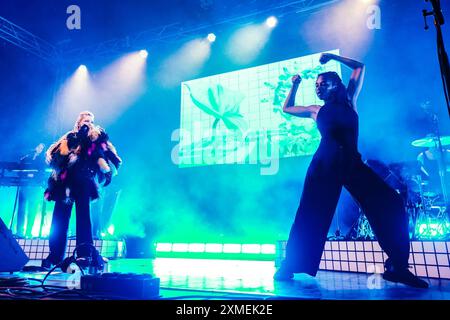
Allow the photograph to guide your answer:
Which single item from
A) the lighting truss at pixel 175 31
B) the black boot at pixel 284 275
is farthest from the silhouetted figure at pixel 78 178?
the lighting truss at pixel 175 31

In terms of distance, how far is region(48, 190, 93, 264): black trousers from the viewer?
9.73ft

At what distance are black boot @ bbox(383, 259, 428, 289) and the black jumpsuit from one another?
0.06 meters

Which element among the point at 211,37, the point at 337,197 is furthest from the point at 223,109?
the point at 337,197

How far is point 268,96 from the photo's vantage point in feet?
19.7

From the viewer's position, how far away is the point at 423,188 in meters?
4.32

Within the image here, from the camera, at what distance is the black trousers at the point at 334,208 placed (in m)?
2.26

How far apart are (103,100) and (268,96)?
4743 mm

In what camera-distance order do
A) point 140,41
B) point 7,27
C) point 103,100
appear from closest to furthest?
point 7,27, point 140,41, point 103,100

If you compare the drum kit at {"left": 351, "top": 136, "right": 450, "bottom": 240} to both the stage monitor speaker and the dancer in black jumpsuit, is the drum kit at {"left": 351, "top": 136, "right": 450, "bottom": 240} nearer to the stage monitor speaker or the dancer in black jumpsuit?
the dancer in black jumpsuit

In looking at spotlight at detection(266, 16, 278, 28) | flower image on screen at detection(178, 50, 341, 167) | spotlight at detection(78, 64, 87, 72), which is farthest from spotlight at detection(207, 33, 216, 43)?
spotlight at detection(78, 64, 87, 72)

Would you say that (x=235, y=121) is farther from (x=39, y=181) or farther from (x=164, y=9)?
(x=39, y=181)

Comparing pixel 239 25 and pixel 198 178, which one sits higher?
pixel 239 25

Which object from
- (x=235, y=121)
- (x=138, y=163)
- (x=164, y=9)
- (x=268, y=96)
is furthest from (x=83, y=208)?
(x=164, y=9)

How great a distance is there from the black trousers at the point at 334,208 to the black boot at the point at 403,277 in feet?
0.16
